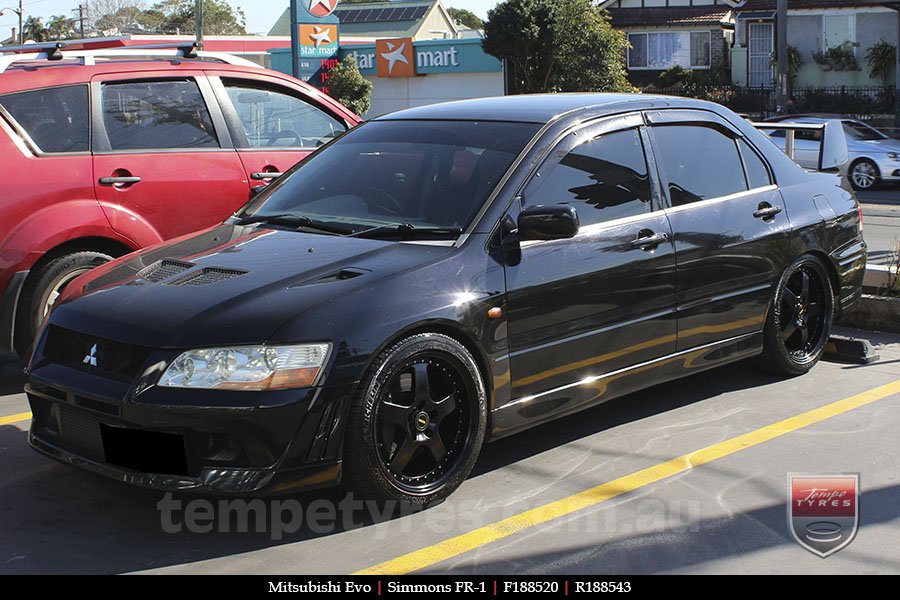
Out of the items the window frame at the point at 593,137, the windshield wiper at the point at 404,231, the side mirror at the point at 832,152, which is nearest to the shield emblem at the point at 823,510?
the window frame at the point at 593,137

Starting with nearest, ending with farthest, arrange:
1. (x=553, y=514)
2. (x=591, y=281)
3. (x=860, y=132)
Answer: (x=553, y=514) < (x=591, y=281) < (x=860, y=132)

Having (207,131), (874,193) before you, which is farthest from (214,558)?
(874,193)

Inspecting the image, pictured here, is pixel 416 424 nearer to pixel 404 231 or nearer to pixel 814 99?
pixel 404 231

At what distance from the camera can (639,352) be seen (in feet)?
17.4

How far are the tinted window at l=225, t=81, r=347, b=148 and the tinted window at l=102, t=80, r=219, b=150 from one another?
290 millimetres

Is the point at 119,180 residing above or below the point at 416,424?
A: above

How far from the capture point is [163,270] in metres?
4.77

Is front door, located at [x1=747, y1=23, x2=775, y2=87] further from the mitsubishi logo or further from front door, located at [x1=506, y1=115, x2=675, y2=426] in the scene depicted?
the mitsubishi logo

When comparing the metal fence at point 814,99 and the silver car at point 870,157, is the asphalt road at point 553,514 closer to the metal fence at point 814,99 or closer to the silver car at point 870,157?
the silver car at point 870,157

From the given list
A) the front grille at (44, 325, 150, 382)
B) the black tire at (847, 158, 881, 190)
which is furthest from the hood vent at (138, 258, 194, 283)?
the black tire at (847, 158, 881, 190)

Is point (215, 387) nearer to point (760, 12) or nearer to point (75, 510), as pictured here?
point (75, 510)

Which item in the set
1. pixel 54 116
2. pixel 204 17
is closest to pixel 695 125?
pixel 54 116

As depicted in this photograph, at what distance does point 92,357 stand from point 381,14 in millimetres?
69367

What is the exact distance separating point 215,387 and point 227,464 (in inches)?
11.2
